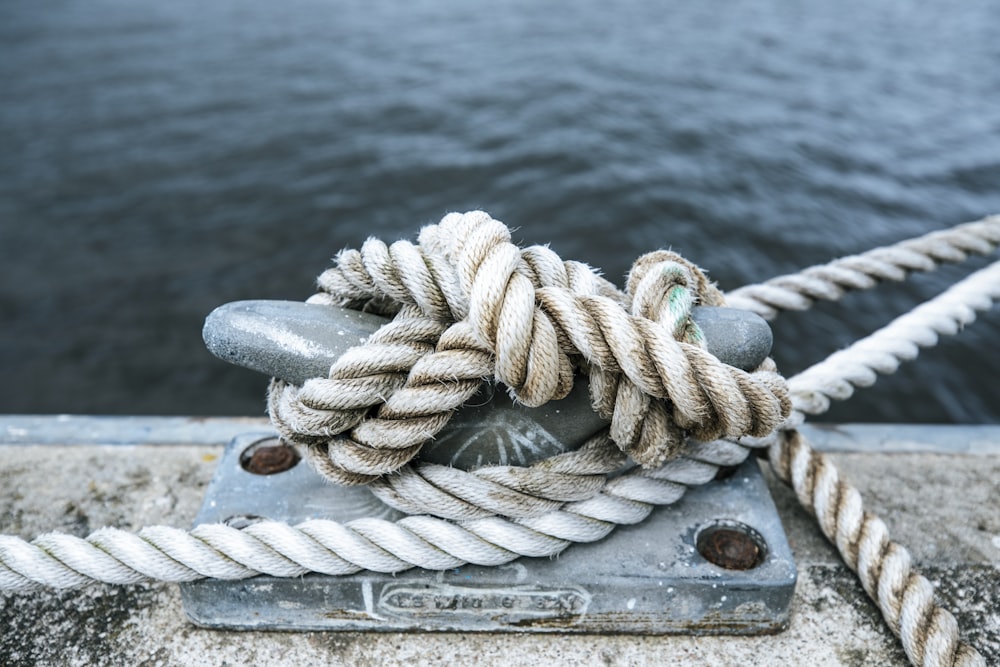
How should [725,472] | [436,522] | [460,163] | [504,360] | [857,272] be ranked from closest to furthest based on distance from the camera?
1. [504,360]
2. [436,522]
3. [725,472]
4. [857,272]
5. [460,163]

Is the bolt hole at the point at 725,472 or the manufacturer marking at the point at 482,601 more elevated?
the bolt hole at the point at 725,472

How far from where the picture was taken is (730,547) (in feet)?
4.22

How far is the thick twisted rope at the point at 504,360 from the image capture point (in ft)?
3.52

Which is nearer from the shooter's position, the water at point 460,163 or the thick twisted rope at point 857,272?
the thick twisted rope at point 857,272

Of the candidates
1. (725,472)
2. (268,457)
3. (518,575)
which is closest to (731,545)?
(725,472)

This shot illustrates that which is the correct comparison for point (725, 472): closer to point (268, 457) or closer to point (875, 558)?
point (875, 558)

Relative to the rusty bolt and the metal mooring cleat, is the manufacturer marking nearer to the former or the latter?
the metal mooring cleat

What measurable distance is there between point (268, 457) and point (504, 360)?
66 centimetres

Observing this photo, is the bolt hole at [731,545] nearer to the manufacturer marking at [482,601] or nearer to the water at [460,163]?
the manufacturer marking at [482,601]

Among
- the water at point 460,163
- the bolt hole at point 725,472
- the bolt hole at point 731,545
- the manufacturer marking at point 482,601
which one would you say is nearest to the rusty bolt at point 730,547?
the bolt hole at point 731,545

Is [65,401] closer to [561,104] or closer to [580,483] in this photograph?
[580,483]

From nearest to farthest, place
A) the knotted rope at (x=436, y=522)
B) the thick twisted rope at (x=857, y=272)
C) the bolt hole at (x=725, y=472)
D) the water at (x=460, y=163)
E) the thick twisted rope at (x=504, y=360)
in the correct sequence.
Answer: the thick twisted rope at (x=504, y=360) < the knotted rope at (x=436, y=522) < the bolt hole at (x=725, y=472) < the thick twisted rope at (x=857, y=272) < the water at (x=460, y=163)

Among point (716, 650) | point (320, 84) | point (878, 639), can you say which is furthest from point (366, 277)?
point (320, 84)

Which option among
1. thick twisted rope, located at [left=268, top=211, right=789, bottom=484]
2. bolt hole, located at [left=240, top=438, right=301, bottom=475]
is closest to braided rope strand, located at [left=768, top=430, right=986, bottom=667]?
thick twisted rope, located at [left=268, top=211, right=789, bottom=484]
